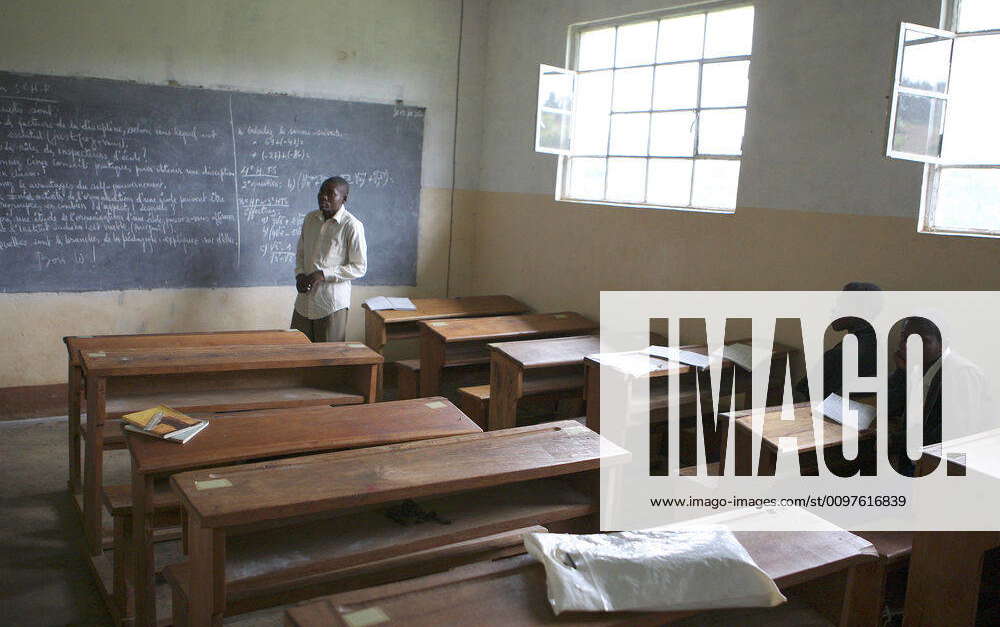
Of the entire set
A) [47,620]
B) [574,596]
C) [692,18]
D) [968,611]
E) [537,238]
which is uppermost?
[692,18]

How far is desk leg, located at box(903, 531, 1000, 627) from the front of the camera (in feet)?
8.17

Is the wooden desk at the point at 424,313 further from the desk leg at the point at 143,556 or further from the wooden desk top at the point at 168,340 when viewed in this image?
the desk leg at the point at 143,556

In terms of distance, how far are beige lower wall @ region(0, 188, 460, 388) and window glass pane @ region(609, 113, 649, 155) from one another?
1.49m

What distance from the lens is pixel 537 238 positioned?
5.93m

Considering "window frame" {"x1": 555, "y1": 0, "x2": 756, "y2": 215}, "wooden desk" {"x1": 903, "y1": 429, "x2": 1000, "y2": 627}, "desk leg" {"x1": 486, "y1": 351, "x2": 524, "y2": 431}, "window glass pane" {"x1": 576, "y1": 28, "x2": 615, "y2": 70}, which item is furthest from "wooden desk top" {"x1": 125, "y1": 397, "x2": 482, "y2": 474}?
"window glass pane" {"x1": 576, "y1": 28, "x2": 615, "y2": 70}

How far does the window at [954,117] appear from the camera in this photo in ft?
11.3

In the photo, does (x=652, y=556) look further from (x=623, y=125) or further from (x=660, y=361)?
(x=623, y=125)

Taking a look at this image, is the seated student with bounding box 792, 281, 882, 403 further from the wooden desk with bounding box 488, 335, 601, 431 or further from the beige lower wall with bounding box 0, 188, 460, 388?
the beige lower wall with bounding box 0, 188, 460, 388

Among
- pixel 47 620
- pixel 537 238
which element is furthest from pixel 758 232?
pixel 47 620

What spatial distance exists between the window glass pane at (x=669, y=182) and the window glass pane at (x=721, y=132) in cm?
16

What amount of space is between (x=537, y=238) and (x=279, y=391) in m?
2.67

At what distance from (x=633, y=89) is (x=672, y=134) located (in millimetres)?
460

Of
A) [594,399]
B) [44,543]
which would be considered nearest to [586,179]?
[594,399]

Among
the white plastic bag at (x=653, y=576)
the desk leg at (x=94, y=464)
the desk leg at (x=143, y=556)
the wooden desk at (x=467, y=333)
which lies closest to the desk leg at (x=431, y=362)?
the wooden desk at (x=467, y=333)
